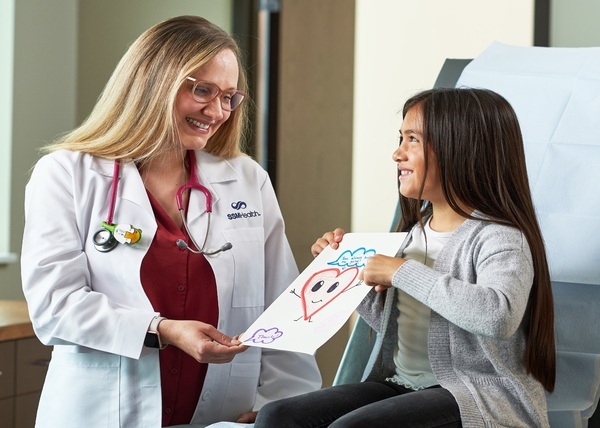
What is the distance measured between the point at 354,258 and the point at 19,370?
4.48ft

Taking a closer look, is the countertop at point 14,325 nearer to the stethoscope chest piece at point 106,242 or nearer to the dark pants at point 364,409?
the stethoscope chest piece at point 106,242

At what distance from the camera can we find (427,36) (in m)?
3.00

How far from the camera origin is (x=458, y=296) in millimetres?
1354

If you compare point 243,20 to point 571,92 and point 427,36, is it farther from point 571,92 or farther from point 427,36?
point 571,92

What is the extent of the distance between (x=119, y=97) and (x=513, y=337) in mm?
909

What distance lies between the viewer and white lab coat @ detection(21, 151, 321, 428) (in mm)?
1591

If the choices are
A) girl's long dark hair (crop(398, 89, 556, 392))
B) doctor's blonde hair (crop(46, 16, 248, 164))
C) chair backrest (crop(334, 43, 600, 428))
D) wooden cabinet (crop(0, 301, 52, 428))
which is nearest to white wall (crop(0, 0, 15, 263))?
wooden cabinet (crop(0, 301, 52, 428))

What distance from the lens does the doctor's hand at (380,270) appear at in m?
1.42

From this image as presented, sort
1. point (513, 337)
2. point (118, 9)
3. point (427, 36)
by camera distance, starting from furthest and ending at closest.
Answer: point (118, 9) < point (427, 36) < point (513, 337)

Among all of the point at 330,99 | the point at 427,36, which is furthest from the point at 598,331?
the point at 330,99

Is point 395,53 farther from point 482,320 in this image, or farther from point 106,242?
point 482,320

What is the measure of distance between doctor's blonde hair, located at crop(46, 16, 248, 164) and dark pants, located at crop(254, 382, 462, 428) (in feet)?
1.96

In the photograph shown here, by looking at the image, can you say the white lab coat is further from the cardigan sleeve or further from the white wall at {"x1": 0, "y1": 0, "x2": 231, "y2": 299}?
the white wall at {"x1": 0, "y1": 0, "x2": 231, "y2": 299}

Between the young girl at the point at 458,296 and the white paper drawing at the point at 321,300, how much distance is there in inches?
2.0
